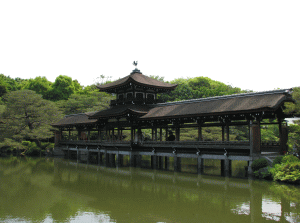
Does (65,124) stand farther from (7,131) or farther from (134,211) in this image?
(134,211)

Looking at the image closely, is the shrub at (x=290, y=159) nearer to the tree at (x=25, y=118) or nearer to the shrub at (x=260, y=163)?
the shrub at (x=260, y=163)

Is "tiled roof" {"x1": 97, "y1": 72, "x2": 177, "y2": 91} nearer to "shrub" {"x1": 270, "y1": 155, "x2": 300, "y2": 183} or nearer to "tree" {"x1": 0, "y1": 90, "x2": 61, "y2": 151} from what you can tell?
"tree" {"x1": 0, "y1": 90, "x2": 61, "y2": 151}

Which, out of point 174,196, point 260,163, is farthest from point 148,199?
point 260,163

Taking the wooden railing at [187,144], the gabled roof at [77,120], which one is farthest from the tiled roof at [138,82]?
the wooden railing at [187,144]

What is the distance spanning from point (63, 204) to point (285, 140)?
16.7m

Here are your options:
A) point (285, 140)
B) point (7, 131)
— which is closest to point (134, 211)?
point (285, 140)

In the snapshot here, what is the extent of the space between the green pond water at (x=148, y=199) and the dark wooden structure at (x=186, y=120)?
7.84 ft

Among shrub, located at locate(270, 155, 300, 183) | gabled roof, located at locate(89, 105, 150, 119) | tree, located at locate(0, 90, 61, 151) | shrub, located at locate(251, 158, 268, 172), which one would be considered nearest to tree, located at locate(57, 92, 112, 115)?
tree, located at locate(0, 90, 61, 151)

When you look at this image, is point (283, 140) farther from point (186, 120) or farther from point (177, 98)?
point (177, 98)

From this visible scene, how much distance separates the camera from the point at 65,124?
39000 mm

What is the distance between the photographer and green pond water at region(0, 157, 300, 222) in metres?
11.7

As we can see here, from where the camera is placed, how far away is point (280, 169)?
59.1 feet

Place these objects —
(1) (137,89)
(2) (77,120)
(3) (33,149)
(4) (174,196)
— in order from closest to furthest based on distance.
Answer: (4) (174,196)
(1) (137,89)
(2) (77,120)
(3) (33,149)

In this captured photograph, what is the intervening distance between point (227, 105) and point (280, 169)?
610 centimetres
